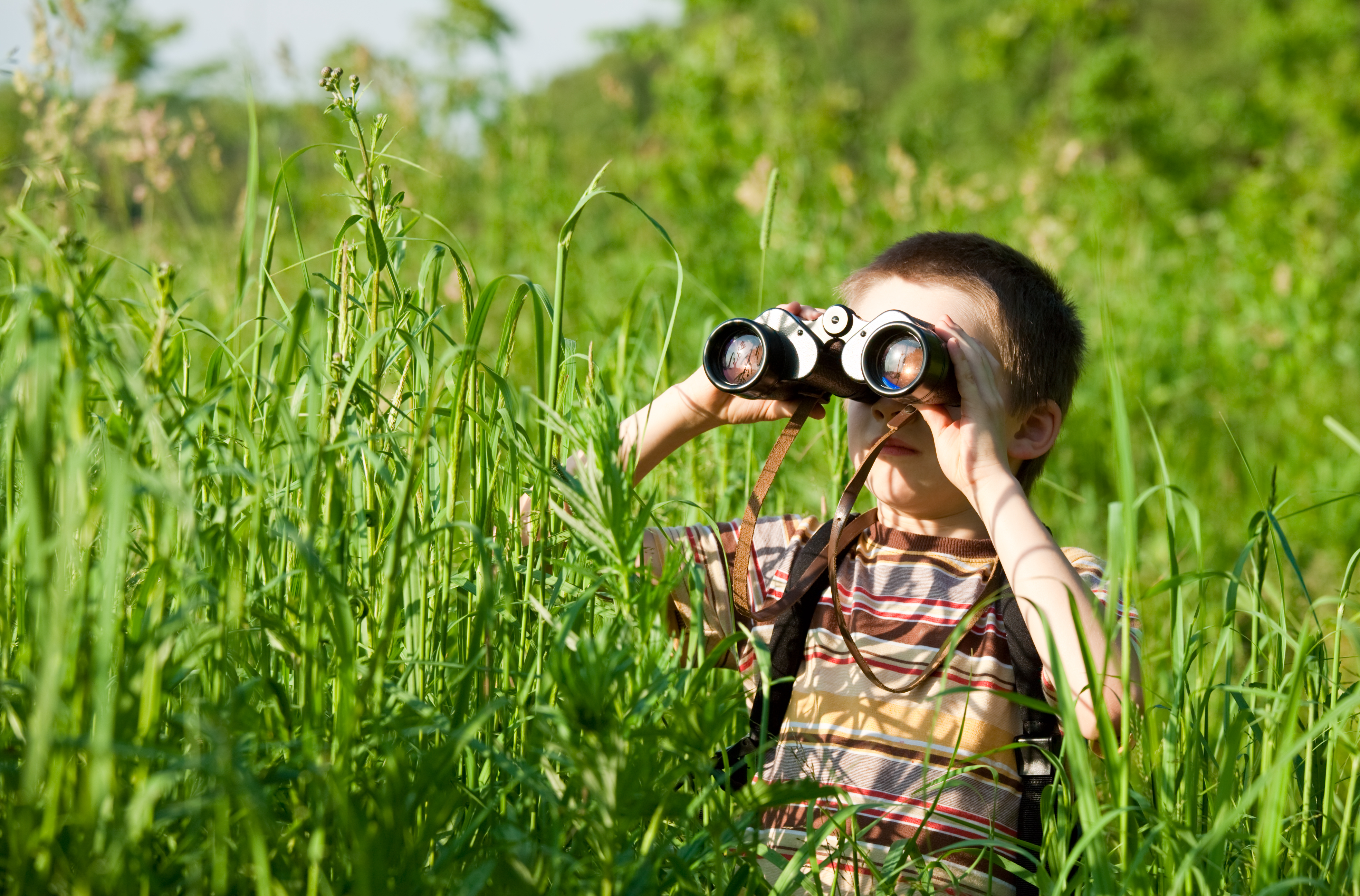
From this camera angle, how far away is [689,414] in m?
1.46

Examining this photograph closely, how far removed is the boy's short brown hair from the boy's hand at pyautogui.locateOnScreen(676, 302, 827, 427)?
184 millimetres

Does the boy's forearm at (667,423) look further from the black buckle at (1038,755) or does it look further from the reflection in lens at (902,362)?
the black buckle at (1038,755)

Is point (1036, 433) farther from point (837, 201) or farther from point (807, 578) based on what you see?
point (837, 201)

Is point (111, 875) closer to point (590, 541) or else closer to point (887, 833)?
point (590, 541)

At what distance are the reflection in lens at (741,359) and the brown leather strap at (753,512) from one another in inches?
4.5

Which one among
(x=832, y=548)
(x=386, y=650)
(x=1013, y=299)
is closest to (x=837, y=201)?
(x=1013, y=299)

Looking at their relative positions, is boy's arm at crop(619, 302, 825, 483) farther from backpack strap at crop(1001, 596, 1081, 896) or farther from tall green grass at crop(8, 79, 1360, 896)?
backpack strap at crop(1001, 596, 1081, 896)

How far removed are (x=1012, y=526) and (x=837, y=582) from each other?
0.26 meters

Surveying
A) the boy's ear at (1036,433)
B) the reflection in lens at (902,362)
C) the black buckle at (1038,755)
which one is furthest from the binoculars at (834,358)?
the black buckle at (1038,755)

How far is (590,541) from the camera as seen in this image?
97 centimetres

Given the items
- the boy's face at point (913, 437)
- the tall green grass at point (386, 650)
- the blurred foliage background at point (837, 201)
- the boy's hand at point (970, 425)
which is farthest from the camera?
the blurred foliage background at point (837, 201)

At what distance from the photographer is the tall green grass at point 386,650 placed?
0.71m

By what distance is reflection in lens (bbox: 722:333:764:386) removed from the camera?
4.23 ft

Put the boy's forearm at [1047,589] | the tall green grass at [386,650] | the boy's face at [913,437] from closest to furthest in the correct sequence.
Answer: the tall green grass at [386,650]
the boy's forearm at [1047,589]
the boy's face at [913,437]
